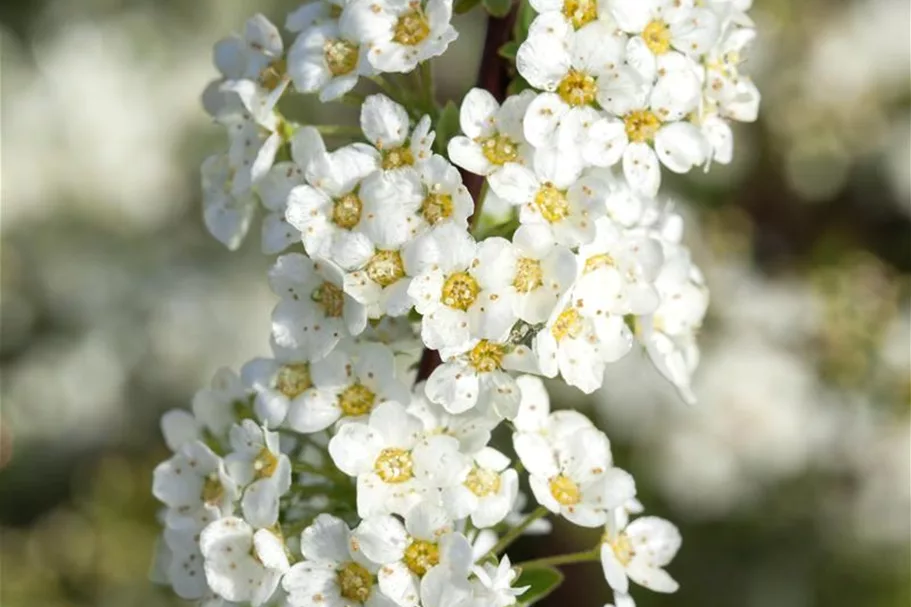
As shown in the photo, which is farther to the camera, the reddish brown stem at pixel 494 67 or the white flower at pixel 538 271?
the reddish brown stem at pixel 494 67

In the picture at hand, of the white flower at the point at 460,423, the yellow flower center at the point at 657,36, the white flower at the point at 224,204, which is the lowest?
the white flower at the point at 460,423

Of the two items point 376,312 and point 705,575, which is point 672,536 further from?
point 705,575

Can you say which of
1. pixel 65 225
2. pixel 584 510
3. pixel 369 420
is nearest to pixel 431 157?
pixel 369 420

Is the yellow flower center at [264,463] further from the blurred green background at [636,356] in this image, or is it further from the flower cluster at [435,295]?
the blurred green background at [636,356]

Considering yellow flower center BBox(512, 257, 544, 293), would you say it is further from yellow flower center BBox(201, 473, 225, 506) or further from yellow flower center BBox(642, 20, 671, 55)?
yellow flower center BBox(201, 473, 225, 506)

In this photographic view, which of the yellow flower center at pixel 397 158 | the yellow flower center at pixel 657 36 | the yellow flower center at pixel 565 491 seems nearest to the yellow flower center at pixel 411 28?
the yellow flower center at pixel 397 158

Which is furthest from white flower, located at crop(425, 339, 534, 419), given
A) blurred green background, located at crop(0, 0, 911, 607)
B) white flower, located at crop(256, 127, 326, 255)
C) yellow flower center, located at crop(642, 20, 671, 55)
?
blurred green background, located at crop(0, 0, 911, 607)
